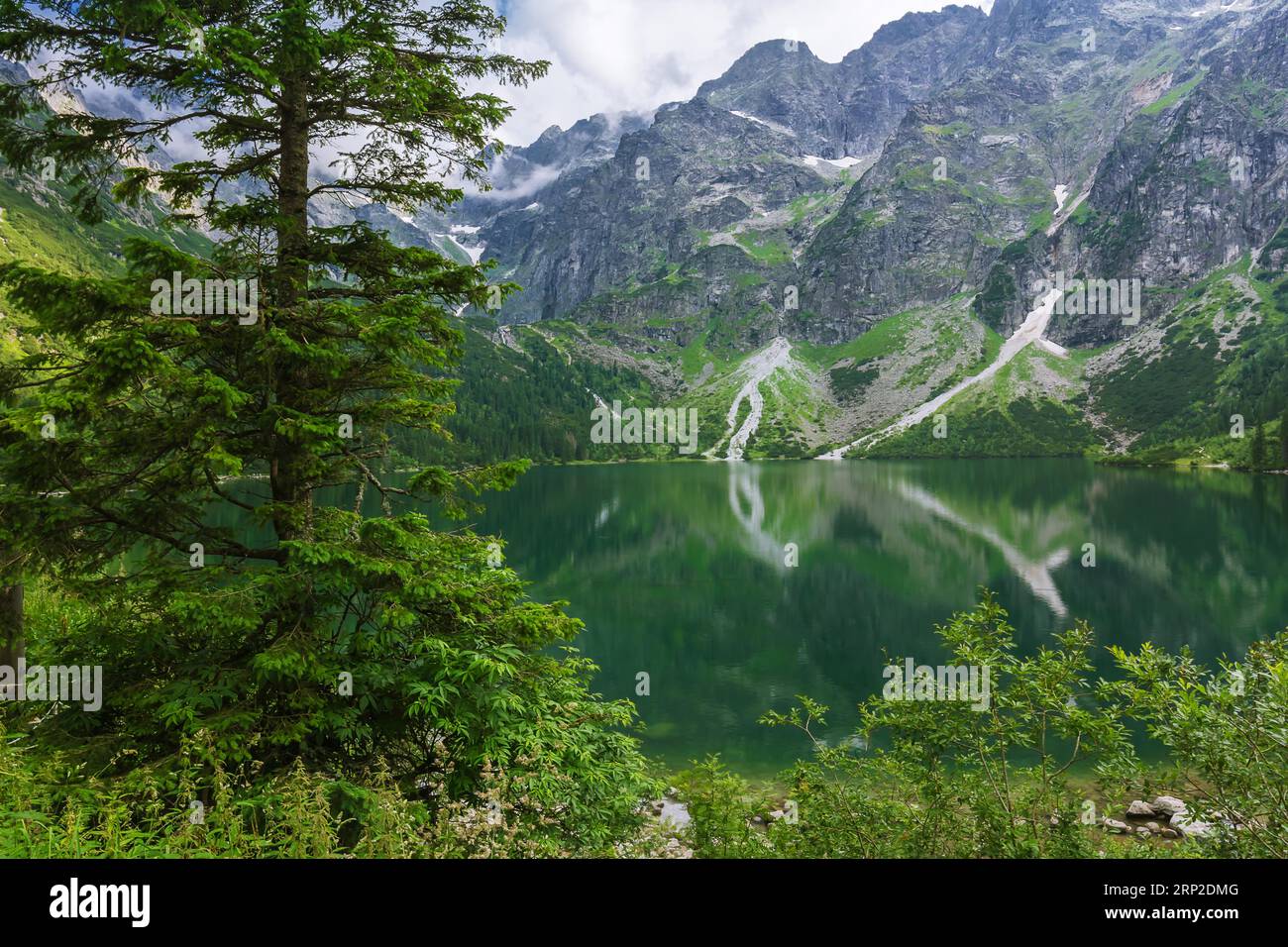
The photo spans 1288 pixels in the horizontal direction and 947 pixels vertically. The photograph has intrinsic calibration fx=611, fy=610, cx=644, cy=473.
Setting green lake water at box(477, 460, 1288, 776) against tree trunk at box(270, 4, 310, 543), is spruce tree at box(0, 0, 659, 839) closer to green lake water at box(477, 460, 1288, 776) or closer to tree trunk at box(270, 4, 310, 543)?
tree trunk at box(270, 4, 310, 543)

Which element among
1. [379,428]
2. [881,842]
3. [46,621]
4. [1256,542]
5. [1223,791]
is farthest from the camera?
[1256,542]

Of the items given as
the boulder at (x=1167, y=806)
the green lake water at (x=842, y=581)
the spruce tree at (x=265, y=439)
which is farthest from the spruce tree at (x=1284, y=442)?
A: the spruce tree at (x=265, y=439)

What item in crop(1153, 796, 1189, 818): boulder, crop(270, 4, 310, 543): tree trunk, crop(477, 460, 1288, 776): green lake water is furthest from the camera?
crop(477, 460, 1288, 776): green lake water

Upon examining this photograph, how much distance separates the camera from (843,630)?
38469 millimetres

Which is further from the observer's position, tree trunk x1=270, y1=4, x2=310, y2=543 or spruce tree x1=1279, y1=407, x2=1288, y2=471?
spruce tree x1=1279, y1=407, x2=1288, y2=471

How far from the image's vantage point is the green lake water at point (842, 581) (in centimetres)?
3000

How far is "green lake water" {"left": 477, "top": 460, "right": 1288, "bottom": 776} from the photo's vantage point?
3000 centimetres

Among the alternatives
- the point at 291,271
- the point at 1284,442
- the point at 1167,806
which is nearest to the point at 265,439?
the point at 291,271

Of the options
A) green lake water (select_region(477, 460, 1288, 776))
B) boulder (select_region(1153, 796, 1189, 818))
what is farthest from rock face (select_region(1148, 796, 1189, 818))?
green lake water (select_region(477, 460, 1288, 776))
